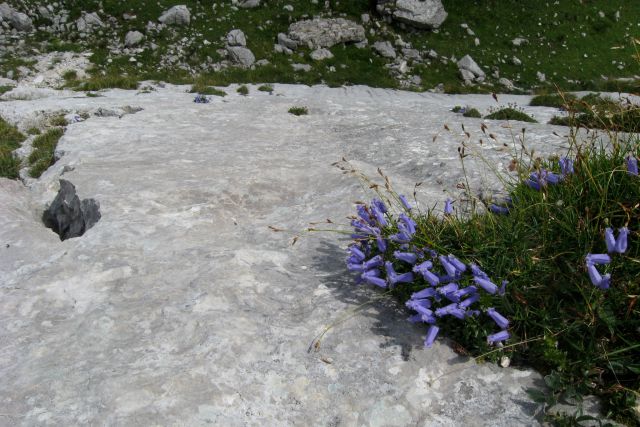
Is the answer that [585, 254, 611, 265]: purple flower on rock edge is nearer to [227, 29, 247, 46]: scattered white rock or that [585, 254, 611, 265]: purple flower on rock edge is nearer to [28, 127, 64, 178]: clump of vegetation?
[28, 127, 64, 178]: clump of vegetation

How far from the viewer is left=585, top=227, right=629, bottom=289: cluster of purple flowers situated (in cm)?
304

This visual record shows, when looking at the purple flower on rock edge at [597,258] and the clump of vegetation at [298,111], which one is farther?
the clump of vegetation at [298,111]

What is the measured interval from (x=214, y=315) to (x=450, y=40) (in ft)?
88.2

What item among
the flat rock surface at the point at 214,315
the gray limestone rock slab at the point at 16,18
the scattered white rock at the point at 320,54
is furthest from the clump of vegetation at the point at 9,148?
the scattered white rock at the point at 320,54

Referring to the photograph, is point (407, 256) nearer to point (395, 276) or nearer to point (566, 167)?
point (395, 276)

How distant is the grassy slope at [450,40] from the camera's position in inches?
923

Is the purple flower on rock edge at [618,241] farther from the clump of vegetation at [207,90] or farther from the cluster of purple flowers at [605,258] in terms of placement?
the clump of vegetation at [207,90]

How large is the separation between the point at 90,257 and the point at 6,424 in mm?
2170

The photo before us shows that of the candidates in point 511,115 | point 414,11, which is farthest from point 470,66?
point 511,115

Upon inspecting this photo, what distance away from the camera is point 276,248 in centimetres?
524

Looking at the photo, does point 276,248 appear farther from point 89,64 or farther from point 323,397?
point 89,64

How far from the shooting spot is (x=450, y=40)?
27.4 meters

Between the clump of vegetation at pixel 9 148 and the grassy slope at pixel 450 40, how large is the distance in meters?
10.2

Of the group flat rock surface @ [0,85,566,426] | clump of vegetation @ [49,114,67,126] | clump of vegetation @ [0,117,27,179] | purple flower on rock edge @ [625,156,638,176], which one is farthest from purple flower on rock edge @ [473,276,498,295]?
clump of vegetation @ [49,114,67,126]
